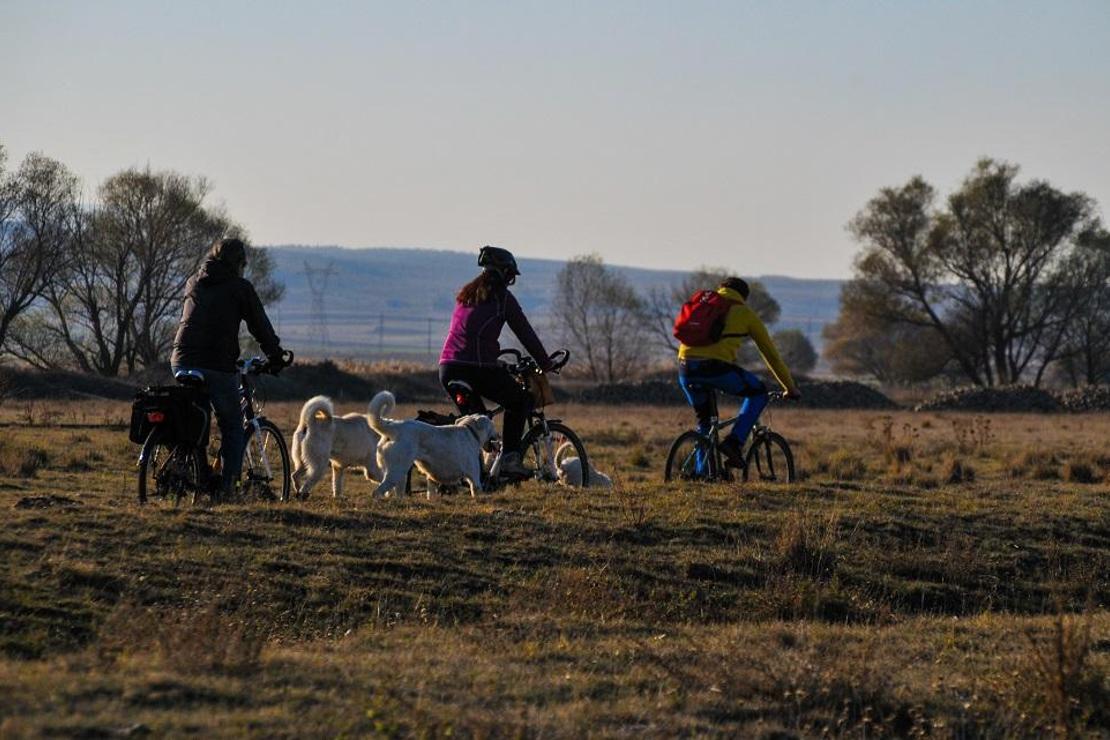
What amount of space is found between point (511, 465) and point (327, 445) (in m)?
1.59

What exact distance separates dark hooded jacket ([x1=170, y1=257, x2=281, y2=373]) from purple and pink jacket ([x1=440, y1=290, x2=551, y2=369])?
5.85 feet

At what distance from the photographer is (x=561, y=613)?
960cm

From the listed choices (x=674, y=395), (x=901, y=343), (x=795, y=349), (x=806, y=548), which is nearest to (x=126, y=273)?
(x=674, y=395)

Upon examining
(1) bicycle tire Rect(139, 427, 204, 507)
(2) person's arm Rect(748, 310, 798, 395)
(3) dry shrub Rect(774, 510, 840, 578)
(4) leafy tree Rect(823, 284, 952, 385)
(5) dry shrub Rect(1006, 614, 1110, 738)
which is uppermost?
(4) leafy tree Rect(823, 284, 952, 385)

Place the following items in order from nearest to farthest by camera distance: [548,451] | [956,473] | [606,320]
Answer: [548,451], [956,473], [606,320]

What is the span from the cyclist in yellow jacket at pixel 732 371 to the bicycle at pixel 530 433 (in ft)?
3.75

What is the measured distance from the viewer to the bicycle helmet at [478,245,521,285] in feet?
42.3

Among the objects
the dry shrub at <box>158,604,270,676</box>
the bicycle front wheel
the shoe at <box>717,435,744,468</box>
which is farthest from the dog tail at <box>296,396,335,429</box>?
the dry shrub at <box>158,604,270,676</box>

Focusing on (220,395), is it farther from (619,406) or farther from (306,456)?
(619,406)

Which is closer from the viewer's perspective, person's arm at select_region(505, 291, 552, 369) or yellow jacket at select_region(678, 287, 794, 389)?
person's arm at select_region(505, 291, 552, 369)

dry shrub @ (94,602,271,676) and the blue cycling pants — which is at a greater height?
the blue cycling pants

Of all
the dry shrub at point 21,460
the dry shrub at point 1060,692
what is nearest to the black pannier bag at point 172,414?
the dry shrub at point 21,460

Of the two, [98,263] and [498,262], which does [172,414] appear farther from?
[98,263]

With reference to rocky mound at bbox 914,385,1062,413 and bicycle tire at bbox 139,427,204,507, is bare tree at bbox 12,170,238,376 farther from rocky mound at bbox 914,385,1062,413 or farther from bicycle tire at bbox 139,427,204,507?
bicycle tire at bbox 139,427,204,507
